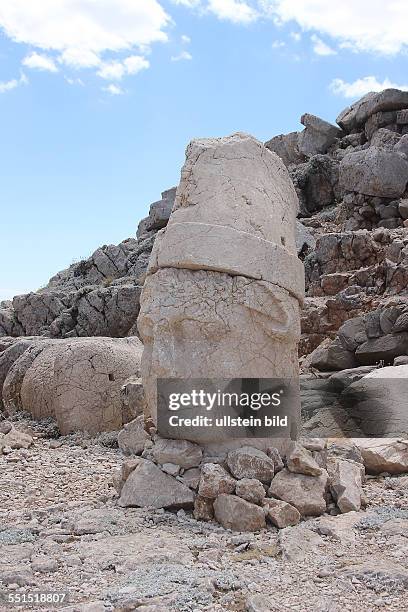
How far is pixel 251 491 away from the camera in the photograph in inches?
167

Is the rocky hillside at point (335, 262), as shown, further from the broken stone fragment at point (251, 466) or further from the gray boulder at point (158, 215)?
the broken stone fragment at point (251, 466)

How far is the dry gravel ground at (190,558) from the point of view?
2.96 meters

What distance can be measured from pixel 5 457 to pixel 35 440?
1.03 metres

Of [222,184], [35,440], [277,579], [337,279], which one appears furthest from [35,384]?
[337,279]

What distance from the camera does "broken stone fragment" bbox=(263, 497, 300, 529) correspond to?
161 inches

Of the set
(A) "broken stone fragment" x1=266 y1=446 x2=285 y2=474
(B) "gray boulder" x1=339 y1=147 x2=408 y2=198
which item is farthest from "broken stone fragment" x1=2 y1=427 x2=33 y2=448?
(B) "gray boulder" x1=339 y1=147 x2=408 y2=198

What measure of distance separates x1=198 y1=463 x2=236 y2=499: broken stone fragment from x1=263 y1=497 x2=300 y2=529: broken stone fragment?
0.28 metres

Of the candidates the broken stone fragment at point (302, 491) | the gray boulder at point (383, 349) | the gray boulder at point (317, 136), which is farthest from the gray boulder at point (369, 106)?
the broken stone fragment at point (302, 491)

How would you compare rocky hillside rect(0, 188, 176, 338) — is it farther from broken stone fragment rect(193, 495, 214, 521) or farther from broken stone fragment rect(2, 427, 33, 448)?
broken stone fragment rect(193, 495, 214, 521)

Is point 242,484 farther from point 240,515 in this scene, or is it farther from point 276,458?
point 276,458

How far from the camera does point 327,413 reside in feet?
28.2

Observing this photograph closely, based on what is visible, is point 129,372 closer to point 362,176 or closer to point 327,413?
point 327,413

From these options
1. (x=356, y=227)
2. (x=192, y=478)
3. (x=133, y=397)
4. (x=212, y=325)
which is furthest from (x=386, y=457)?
(x=356, y=227)

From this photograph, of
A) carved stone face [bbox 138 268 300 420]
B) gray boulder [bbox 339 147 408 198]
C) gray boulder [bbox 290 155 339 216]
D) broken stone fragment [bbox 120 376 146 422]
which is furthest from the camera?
gray boulder [bbox 290 155 339 216]
